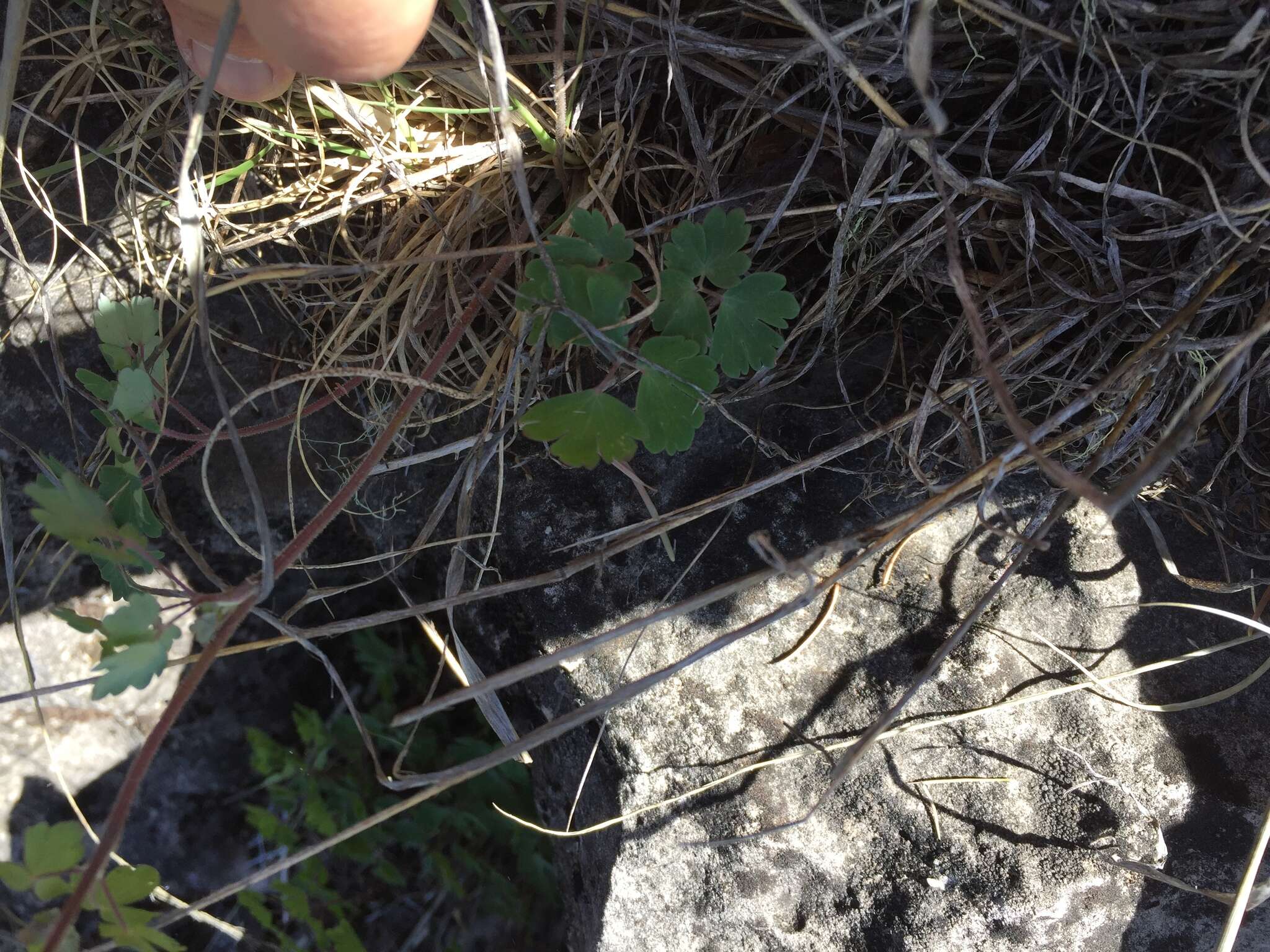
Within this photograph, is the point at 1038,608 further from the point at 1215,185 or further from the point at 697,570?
the point at 1215,185

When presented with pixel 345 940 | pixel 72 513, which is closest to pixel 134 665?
pixel 72 513

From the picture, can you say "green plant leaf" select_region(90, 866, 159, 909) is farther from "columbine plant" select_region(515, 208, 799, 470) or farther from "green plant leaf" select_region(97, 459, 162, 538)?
"columbine plant" select_region(515, 208, 799, 470)

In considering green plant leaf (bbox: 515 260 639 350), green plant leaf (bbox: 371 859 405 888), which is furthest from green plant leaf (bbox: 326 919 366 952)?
green plant leaf (bbox: 515 260 639 350)

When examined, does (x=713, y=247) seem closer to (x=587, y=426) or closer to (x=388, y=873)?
(x=587, y=426)

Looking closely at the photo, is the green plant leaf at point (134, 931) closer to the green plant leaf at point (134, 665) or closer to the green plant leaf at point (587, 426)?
the green plant leaf at point (134, 665)

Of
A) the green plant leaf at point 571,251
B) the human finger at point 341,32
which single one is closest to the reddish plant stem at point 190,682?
the green plant leaf at point 571,251

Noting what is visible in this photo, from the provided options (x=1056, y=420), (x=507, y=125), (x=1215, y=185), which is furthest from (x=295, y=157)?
(x=1215, y=185)
